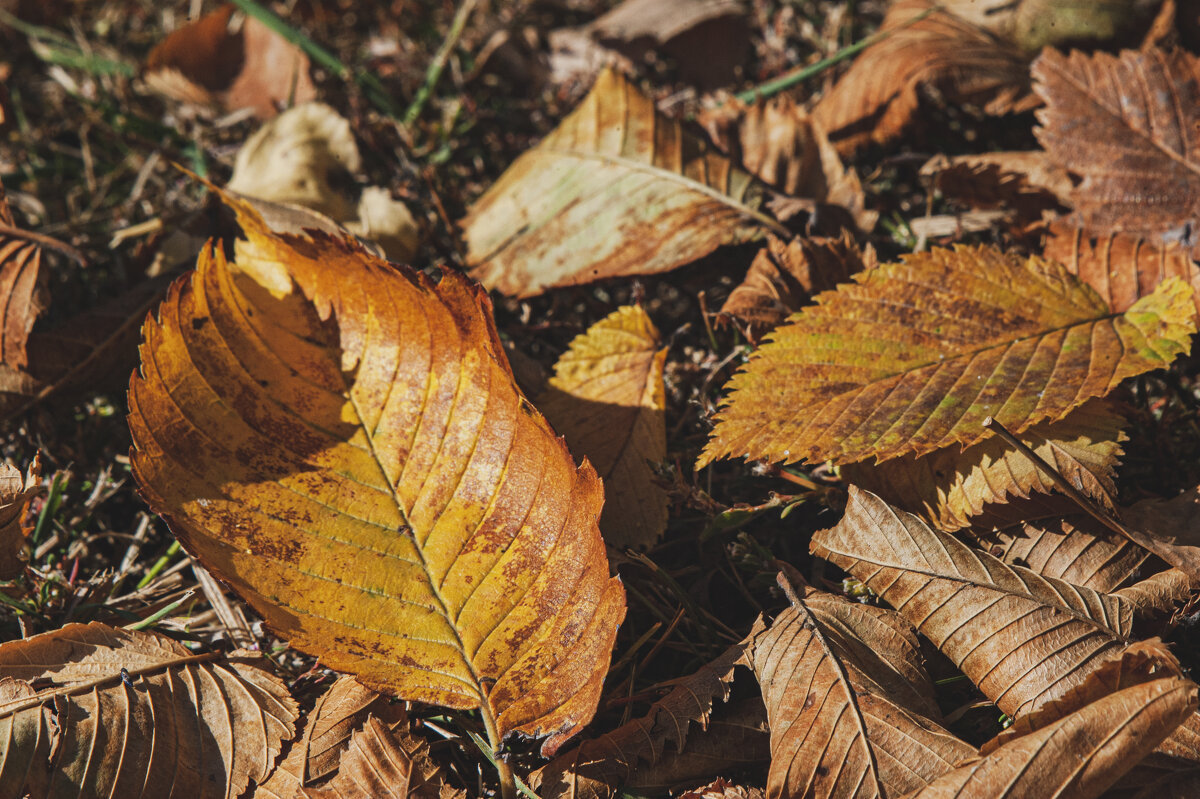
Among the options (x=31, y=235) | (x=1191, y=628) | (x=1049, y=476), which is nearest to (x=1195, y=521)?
(x=1191, y=628)

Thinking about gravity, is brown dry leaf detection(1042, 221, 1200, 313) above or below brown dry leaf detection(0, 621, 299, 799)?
above

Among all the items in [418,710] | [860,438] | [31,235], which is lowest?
[418,710]

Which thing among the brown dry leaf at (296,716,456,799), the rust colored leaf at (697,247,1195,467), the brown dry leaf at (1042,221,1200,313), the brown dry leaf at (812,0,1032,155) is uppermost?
the brown dry leaf at (812,0,1032,155)

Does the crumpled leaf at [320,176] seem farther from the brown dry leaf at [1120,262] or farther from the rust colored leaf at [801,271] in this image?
the brown dry leaf at [1120,262]

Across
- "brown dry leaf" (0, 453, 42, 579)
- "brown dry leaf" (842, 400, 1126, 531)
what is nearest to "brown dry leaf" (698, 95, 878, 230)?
"brown dry leaf" (842, 400, 1126, 531)

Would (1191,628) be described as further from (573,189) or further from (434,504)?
(573,189)

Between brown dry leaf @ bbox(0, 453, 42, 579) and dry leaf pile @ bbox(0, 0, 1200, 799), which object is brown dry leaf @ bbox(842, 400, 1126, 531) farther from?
brown dry leaf @ bbox(0, 453, 42, 579)
